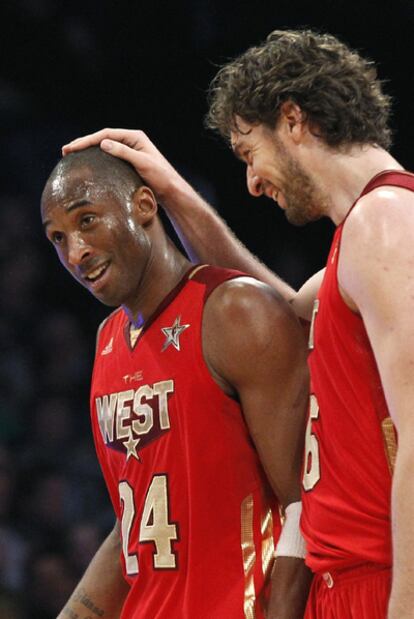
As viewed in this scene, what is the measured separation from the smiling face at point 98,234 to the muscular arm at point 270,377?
286 millimetres

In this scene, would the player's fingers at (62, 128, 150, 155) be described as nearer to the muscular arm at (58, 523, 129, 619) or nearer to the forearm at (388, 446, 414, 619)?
the muscular arm at (58, 523, 129, 619)

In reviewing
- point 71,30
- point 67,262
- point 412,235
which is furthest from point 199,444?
point 71,30

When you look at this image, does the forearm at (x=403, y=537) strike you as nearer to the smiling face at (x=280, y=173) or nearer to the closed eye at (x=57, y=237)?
the smiling face at (x=280, y=173)

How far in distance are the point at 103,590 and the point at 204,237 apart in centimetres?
101

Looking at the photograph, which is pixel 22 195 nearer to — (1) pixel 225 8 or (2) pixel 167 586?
(1) pixel 225 8

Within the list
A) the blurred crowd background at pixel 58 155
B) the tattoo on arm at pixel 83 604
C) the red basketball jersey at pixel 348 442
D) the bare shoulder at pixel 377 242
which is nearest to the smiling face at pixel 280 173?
the red basketball jersey at pixel 348 442

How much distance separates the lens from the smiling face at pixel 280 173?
2.22m

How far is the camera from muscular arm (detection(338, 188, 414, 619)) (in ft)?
5.72

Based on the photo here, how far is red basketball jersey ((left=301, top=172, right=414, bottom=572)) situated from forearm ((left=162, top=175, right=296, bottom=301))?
2.78 feet

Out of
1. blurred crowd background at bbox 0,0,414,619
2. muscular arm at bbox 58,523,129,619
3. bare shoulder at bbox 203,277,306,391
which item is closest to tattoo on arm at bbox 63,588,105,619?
muscular arm at bbox 58,523,129,619

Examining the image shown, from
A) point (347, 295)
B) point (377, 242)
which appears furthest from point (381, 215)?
point (347, 295)

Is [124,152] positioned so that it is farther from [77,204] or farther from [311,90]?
[311,90]

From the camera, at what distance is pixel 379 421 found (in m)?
1.96

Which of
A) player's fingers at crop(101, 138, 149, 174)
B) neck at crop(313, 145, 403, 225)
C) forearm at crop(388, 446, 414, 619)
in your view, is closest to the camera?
forearm at crop(388, 446, 414, 619)
